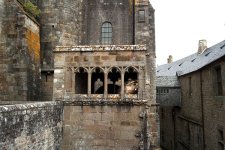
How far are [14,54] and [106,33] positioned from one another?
6054mm

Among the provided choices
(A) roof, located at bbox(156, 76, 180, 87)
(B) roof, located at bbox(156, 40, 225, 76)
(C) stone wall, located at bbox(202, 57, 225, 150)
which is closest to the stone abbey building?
(C) stone wall, located at bbox(202, 57, 225, 150)

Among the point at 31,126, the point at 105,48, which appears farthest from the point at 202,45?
the point at 31,126

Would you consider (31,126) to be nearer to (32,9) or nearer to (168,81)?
(32,9)

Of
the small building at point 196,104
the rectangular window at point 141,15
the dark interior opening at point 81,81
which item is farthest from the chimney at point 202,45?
the dark interior opening at point 81,81

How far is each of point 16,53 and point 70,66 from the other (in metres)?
4.00

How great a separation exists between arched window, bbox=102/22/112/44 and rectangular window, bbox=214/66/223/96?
6417mm

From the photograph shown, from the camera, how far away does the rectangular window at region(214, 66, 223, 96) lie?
13079 mm

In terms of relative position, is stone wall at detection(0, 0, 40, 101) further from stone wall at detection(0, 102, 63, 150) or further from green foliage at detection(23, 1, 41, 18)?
stone wall at detection(0, 102, 63, 150)

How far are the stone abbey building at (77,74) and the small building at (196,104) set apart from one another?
9.76ft

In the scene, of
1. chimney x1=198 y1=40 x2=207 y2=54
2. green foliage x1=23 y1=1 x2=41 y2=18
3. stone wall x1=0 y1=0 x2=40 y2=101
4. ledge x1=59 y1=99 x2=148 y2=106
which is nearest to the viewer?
ledge x1=59 y1=99 x2=148 y2=106

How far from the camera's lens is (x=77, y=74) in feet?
33.8

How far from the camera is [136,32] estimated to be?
50.7ft

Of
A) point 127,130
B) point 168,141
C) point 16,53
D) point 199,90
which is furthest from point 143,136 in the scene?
point 168,141

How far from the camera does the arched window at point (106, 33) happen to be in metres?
16.3
